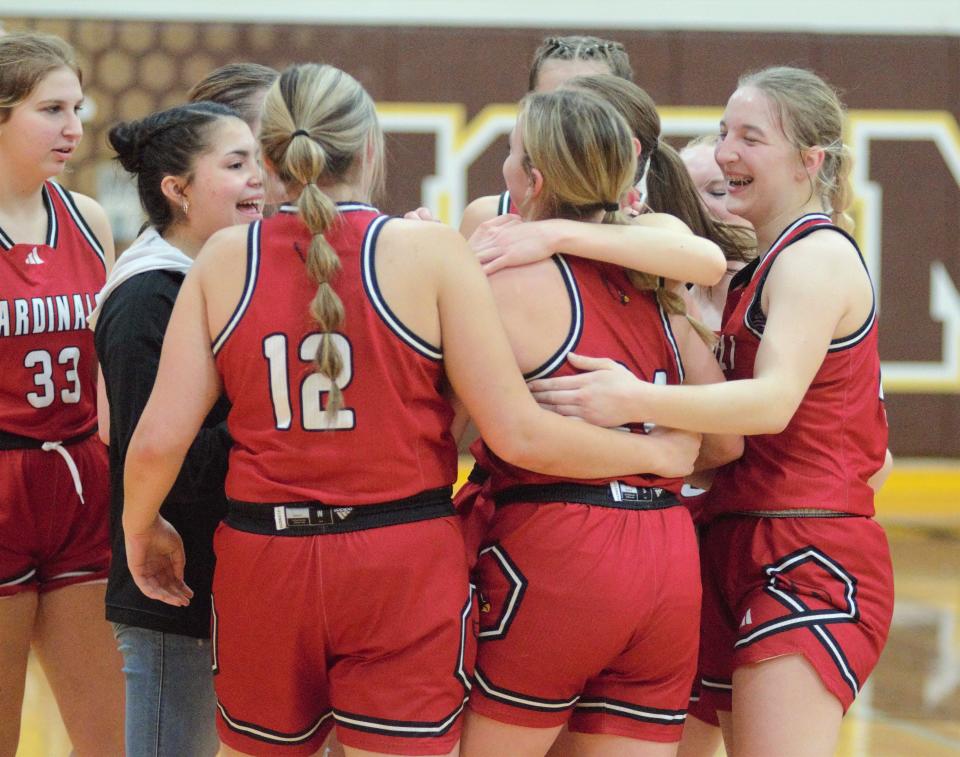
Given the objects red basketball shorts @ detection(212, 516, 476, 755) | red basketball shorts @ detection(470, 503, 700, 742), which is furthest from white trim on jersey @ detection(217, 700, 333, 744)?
red basketball shorts @ detection(470, 503, 700, 742)

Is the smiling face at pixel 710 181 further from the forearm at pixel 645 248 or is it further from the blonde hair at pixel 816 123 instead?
the forearm at pixel 645 248

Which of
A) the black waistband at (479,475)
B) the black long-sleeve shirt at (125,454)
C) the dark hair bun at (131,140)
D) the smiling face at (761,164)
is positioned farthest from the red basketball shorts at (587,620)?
the dark hair bun at (131,140)

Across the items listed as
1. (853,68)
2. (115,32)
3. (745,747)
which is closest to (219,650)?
(745,747)

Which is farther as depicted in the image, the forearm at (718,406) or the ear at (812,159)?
the ear at (812,159)

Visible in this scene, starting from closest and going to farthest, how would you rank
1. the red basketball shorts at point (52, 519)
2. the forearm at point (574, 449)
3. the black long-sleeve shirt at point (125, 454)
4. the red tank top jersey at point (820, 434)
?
the forearm at point (574, 449) < the black long-sleeve shirt at point (125, 454) < the red tank top jersey at point (820, 434) < the red basketball shorts at point (52, 519)

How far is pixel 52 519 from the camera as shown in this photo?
3.07 meters

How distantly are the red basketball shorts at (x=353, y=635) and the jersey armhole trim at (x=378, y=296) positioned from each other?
0.31 meters

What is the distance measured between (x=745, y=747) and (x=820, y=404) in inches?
27.7

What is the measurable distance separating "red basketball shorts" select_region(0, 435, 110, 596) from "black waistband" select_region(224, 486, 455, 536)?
3.20ft

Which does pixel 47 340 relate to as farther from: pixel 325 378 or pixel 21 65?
pixel 325 378

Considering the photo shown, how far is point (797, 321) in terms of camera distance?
2506 millimetres

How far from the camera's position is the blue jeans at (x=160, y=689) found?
8.57 feet

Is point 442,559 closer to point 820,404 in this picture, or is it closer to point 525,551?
point 525,551

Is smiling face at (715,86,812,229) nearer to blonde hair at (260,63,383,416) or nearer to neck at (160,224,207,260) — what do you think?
blonde hair at (260,63,383,416)
